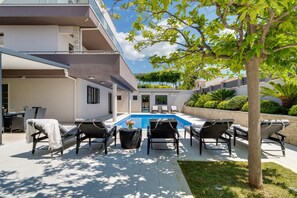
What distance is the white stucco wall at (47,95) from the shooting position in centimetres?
1269

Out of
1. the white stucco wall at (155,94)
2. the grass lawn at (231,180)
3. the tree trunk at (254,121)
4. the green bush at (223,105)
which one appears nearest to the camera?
A: the grass lawn at (231,180)

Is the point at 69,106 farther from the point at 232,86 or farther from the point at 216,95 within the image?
the point at 232,86

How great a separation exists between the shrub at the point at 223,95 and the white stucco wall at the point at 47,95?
452 inches

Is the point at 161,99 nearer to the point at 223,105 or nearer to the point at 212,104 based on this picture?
the point at 212,104

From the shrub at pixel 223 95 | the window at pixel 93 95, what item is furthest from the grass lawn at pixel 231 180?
the shrub at pixel 223 95

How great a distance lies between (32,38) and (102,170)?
1084 cm

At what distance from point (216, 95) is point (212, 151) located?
11.2m

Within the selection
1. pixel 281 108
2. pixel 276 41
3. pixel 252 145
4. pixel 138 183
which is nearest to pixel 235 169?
pixel 252 145

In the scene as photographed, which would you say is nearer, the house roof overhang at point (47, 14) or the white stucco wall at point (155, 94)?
the house roof overhang at point (47, 14)

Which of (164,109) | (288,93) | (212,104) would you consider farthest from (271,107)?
(164,109)

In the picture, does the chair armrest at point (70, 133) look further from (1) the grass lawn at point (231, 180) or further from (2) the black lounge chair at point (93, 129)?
(1) the grass lawn at point (231, 180)

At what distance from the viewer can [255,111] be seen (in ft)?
11.4

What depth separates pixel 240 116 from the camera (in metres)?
11.1

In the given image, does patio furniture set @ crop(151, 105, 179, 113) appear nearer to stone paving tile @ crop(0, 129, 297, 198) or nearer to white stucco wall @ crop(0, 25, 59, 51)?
white stucco wall @ crop(0, 25, 59, 51)
